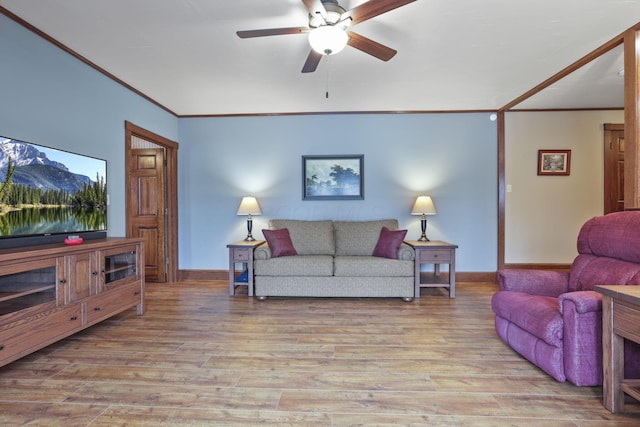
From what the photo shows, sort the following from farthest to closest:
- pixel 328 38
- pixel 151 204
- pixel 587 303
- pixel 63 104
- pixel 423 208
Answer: pixel 151 204 → pixel 423 208 → pixel 63 104 → pixel 328 38 → pixel 587 303

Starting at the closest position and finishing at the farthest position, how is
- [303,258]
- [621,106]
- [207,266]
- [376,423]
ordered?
[376,423]
[303,258]
[621,106]
[207,266]

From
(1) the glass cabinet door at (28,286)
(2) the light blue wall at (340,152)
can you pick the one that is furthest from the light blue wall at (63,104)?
(1) the glass cabinet door at (28,286)

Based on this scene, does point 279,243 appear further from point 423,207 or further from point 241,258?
point 423,207

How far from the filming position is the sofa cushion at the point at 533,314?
1.77 meters

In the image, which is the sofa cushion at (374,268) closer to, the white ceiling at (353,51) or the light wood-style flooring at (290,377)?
the light wood-style flooring at (290,377)

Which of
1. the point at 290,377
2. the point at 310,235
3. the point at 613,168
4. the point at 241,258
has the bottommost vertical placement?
the point at 290,377

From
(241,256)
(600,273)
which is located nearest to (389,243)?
(241,256)

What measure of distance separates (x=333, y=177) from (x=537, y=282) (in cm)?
273

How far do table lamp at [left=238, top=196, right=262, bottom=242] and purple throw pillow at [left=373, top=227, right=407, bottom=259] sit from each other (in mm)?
1663

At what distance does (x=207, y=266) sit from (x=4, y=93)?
292 cm

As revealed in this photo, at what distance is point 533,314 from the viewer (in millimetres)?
1916

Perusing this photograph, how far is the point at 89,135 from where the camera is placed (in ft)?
9.46

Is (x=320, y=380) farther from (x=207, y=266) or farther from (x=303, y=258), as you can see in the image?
(x=207, y=266)

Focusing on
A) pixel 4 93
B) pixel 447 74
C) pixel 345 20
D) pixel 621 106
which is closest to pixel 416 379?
pixel 345 20
